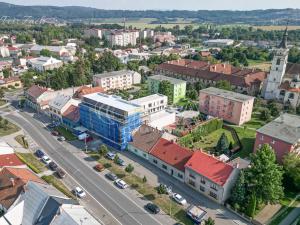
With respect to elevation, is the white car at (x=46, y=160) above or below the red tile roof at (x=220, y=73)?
below

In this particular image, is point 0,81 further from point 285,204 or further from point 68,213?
point 285,204

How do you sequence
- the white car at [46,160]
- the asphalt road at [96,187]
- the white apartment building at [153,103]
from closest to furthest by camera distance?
the asphalt road at [96,187]
the white car at [46,160]
the white apartment building at [153,103]

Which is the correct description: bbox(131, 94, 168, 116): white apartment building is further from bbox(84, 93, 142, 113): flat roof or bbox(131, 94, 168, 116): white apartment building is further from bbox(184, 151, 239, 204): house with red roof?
bbox(184, 151, 239, 204): house with red roof

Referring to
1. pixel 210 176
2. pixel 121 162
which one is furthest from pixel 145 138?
pixel 210 176

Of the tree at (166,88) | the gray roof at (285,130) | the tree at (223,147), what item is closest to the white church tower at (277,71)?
the gray roof at (285,130)

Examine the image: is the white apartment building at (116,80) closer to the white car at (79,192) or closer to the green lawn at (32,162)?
the green lawn at (32,162)

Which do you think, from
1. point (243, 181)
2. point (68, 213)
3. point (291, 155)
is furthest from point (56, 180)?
point (291, 155)

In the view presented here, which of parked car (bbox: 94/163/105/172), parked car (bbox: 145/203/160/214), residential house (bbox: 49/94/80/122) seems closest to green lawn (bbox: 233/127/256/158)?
parked car (bbox: 145/203/160/214)
